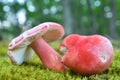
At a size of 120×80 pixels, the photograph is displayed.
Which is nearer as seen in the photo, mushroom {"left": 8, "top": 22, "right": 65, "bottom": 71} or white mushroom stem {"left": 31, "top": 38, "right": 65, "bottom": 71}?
mushroom {"left": 8, "top": 22, "right": 65, "bottom": 71}

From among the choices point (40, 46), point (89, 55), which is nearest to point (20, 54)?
point (40, 46)

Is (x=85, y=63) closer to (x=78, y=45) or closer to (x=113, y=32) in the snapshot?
(x=78, y=45)

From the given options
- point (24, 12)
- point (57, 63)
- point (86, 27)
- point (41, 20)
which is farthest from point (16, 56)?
point (86, 27)

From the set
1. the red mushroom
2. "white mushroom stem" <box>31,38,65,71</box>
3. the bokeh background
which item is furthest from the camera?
the bokeh background

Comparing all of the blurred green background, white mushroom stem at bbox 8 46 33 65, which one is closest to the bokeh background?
the blurred green background

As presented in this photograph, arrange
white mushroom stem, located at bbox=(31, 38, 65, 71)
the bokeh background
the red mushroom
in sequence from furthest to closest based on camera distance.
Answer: the bokeh background < white mushroom stem, located at bbox=(31, 38, 65, 71) < the red mushroom

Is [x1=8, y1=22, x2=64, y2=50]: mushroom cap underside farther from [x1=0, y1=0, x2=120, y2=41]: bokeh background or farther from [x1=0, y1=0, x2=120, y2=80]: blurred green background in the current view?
[x1=0, y1=0, x2=120, y2=41]: bokeh background

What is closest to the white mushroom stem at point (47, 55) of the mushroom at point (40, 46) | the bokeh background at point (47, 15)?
the mushroom at point (40, 46)
